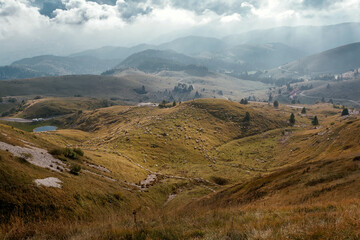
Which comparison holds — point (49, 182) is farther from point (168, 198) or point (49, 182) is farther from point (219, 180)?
point (219, 180)

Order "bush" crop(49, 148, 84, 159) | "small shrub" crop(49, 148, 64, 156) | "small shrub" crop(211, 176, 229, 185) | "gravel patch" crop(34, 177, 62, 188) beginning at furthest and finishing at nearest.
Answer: "small shrub" crop(211, 176, 229, 185) → "bush" crop(49, 148, 84, 159) → "small shrub" crop(49, 148, 64, 156) → "gravel patch" crop(34, 177, 62, 188)

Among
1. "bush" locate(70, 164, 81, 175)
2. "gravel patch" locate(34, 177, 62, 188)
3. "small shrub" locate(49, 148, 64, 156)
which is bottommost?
"bush" locate(70, 164, 81, 175)

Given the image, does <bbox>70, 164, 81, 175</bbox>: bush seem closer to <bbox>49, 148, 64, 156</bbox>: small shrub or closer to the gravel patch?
<bbox>49, 148, 64, 156</bbox>: small shrub

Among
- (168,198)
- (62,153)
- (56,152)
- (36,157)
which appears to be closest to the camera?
(36,157)

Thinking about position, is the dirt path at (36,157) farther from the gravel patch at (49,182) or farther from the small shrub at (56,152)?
the gravel patch at (49,182)

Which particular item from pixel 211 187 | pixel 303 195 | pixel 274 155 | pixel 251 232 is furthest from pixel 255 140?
pixel 251 232

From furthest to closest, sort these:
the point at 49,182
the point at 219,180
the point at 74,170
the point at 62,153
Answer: the point at 219,180, the point at 62,153, the point at 74,170, the point at 49,182

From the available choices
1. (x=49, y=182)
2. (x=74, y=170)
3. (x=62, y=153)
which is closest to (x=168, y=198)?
(x=74, y=170)

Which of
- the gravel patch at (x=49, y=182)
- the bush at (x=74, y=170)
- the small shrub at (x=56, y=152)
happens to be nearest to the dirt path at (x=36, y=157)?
the bush at (x=74, y=170)

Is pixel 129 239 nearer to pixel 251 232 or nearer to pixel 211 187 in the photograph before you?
pixel 251 232

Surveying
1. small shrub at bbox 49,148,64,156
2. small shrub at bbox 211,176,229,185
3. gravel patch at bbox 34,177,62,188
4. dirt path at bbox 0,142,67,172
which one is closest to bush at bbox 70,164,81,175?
dirt path at bbox 0,142,67,172

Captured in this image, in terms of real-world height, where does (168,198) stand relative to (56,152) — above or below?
below

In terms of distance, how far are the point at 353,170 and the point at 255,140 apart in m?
132

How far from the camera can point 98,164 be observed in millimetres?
52812
